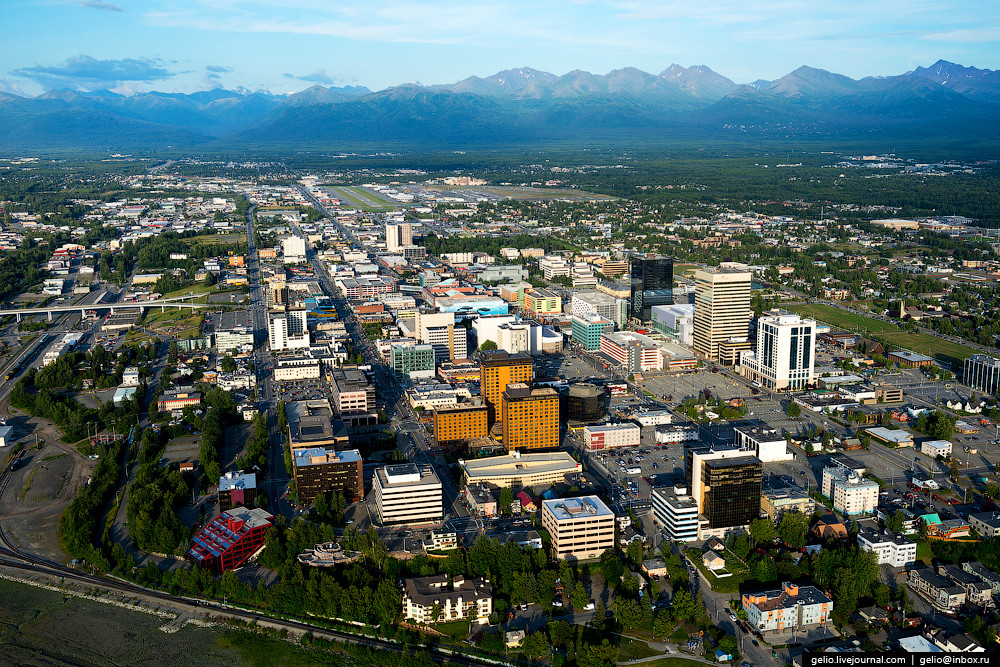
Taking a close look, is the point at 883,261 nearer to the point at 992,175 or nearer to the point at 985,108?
the point at 992,175

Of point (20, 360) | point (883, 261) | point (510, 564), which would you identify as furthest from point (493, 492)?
point (883, 261)

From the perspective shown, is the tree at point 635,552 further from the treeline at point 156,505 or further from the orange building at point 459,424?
the treeline at point 156,505

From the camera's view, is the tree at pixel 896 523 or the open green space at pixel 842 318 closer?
the tree at pixel 896 523

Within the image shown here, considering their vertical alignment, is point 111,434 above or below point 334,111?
below

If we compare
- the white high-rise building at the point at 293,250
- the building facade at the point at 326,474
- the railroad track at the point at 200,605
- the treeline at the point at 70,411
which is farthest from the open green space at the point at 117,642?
the white high-rise building at the point at 293,250

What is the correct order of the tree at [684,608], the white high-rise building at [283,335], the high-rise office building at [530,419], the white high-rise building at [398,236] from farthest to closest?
1. the white high-rise building at [398,236]
2. the white high-rise building at [283,335]
3. the high-rise office building at [530,419]
4. the tree at [684,608]

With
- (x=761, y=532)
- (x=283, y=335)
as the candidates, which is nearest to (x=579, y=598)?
(x=761, y=532)
